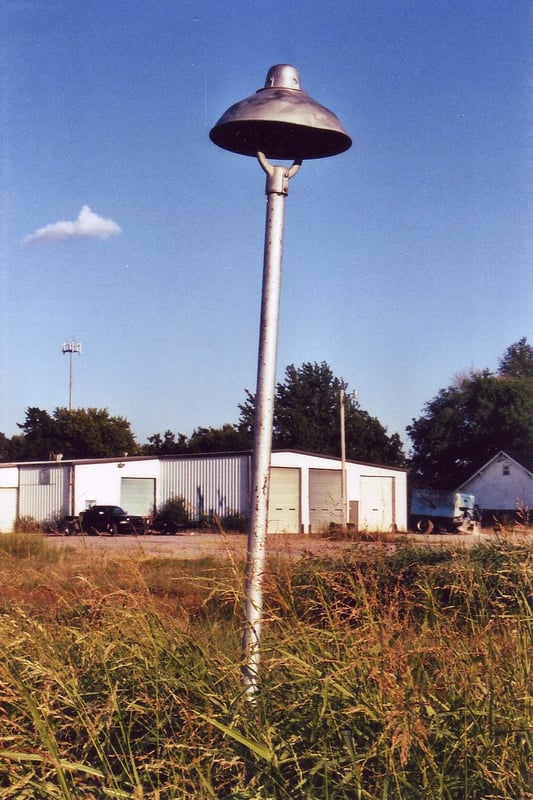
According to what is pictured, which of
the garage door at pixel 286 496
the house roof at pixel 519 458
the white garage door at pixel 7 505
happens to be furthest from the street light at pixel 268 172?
the house roof at pixel 519 458

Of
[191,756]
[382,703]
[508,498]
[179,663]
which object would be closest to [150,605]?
[179,663]

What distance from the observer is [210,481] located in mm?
40969

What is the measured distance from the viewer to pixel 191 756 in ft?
10.7

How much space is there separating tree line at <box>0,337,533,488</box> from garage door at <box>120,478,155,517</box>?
16.7m

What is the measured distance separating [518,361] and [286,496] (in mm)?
44091

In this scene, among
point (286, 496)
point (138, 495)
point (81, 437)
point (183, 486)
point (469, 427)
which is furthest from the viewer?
point (81, 437)

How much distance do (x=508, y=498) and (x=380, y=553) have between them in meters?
51.1

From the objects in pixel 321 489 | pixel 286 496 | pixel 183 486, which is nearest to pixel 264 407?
pixel 286 496

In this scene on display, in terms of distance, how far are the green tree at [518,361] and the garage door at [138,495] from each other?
4378 cm

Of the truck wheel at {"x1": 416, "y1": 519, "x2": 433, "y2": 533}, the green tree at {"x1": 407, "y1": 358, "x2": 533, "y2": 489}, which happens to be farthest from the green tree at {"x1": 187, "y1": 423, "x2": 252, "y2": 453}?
the truck wheel at {"x1": 416, "y1": 519, "x2": 433, "y2": 533}

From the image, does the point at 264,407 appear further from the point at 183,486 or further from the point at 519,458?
the point at 519,458

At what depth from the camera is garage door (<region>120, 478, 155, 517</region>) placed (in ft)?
138

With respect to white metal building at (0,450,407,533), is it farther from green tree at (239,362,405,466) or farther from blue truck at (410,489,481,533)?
green tree at (239,362,405,466)

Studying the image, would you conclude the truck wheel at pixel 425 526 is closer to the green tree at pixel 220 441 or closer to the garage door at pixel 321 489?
the garage door at pixel 321 489
